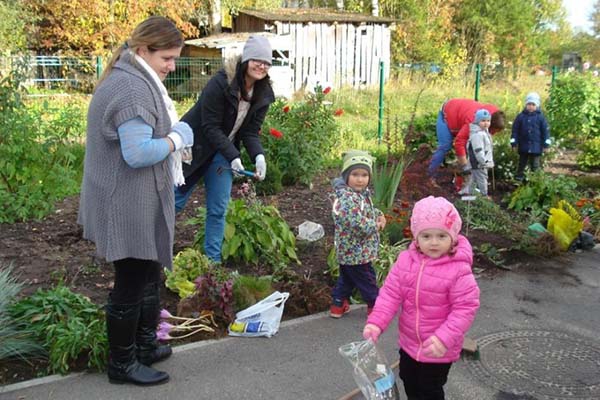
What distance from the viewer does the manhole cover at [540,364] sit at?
3408mm

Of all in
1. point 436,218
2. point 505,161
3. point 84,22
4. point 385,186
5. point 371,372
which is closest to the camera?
point 436,218

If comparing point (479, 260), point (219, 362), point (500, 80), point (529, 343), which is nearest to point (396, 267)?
point (219, 362)

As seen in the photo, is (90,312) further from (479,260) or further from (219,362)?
(479,260)

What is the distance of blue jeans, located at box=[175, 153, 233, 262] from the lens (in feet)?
14.9

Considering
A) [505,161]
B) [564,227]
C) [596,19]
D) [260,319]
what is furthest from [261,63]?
[596,19]

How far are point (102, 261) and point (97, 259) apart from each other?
0.17 feet

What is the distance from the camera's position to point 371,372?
2.78 meters

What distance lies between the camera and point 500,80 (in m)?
18.7

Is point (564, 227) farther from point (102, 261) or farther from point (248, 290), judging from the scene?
point (102, 261)

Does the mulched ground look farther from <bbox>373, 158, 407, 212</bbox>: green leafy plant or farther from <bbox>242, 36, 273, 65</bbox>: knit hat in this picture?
<bbox>242, 36, 273, 65</bbox>: knit hat

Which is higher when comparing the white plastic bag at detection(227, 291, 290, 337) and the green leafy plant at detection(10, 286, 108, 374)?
the green leafy plant at detection(10, 286, 108, 374)

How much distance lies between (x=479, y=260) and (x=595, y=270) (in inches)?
40.1

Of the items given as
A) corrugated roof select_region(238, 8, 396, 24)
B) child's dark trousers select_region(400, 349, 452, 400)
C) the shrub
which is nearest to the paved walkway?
child's dark trousers select_region(400, 349, 452, 400)

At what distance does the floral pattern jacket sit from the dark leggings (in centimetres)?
135
